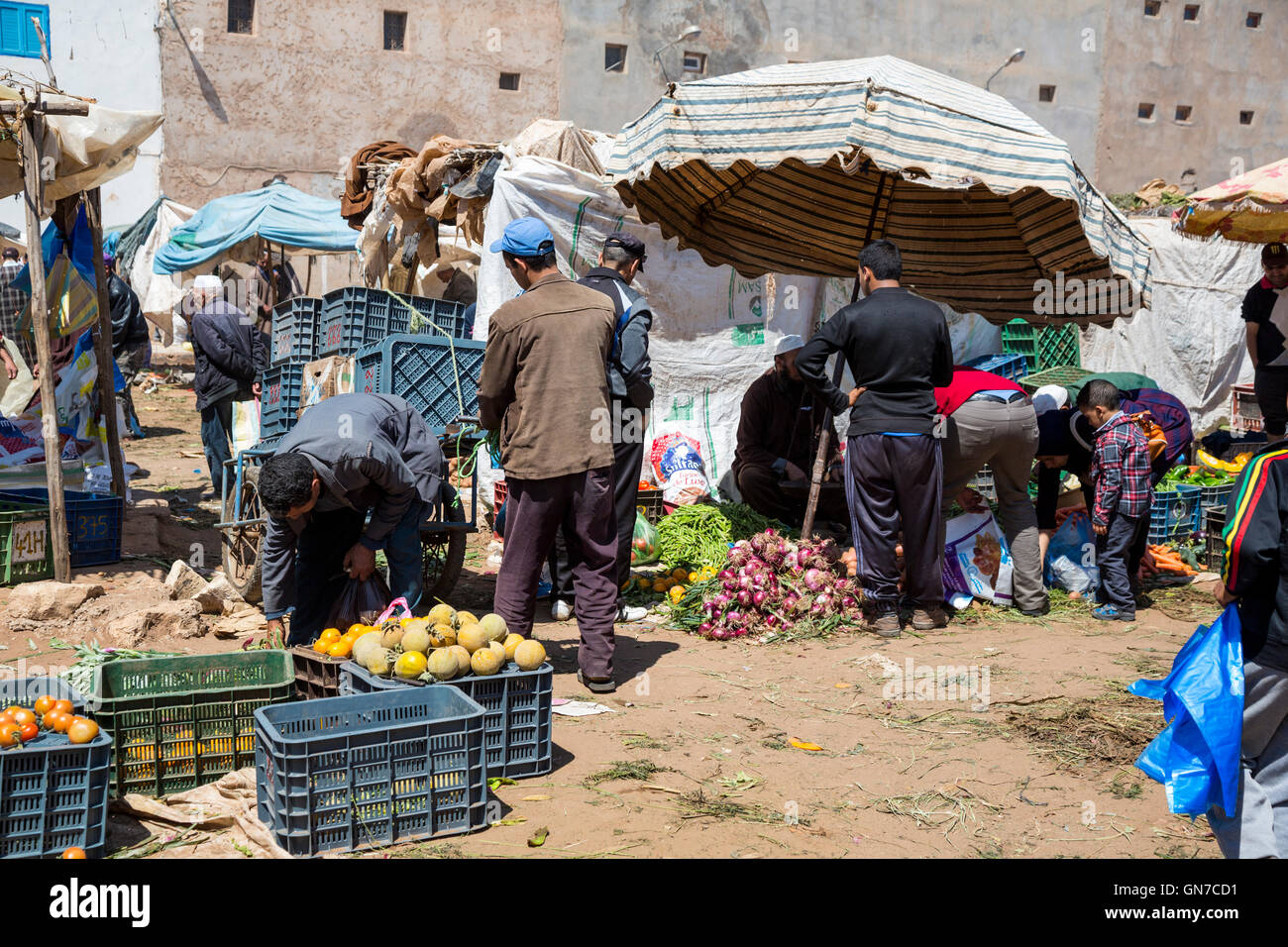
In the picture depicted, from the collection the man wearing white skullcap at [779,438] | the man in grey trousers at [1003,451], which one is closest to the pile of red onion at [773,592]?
the man in grey trousers at [1003,451]

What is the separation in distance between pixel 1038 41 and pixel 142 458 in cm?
2535

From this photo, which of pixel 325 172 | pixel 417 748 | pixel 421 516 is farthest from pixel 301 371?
pixel 325 172

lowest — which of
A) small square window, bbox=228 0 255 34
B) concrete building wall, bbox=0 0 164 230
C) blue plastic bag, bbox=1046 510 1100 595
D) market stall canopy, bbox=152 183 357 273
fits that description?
blue plastic bag, bbox=1046 510 1100 595

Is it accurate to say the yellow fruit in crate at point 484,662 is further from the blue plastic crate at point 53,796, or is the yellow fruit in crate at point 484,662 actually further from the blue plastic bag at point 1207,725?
the blue plastic bag at point 1207,725

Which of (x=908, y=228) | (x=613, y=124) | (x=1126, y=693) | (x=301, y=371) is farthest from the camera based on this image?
(x=613, y=124)

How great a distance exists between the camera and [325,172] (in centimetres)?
2347

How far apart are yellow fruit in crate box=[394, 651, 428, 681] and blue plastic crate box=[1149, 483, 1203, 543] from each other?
6.11 metres

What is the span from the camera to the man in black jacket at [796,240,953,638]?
19.9ft

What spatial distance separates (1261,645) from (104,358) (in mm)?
7524

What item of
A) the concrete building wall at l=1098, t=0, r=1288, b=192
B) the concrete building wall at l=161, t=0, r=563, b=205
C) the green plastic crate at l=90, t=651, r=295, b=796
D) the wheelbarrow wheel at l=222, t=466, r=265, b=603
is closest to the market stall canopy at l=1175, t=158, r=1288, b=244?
the wheelbarrow wheel at l=222, t=466, r=265, b=603

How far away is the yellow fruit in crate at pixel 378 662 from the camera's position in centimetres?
398

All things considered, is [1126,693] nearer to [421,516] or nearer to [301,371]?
[421,516]

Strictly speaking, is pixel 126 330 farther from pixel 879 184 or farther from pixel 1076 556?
pixel 1076 556

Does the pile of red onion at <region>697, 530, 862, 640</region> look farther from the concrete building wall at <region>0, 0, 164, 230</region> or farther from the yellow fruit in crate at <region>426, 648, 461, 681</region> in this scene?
the concrete building wall at <region>0, 0, 164, 230</region>
